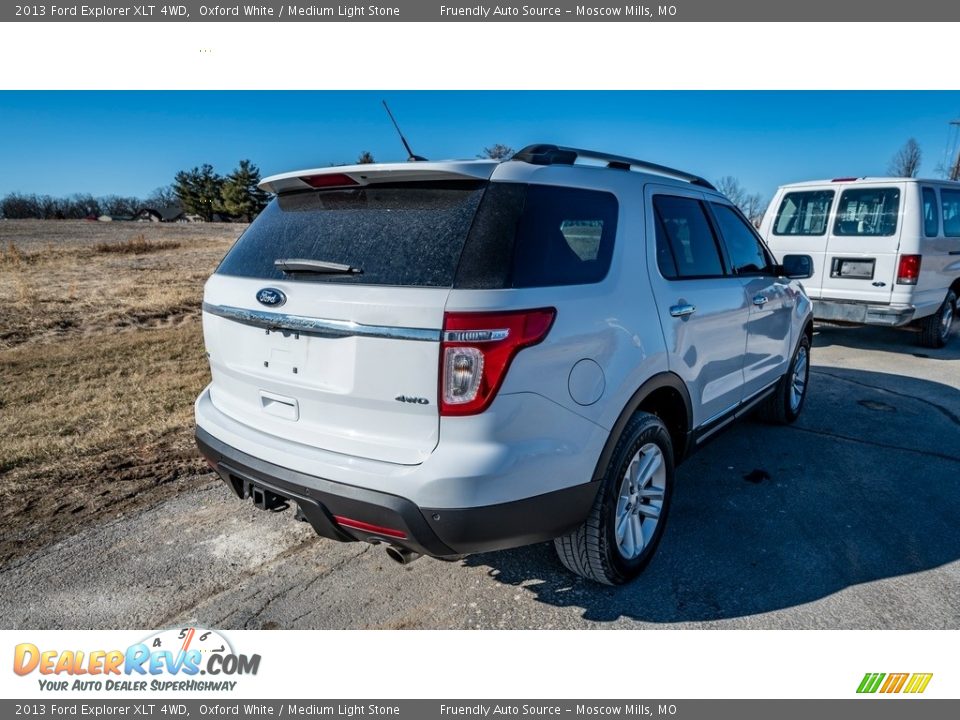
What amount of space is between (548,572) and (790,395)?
3.02 meters

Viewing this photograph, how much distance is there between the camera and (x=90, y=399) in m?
5.38

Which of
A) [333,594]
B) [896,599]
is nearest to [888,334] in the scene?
[896,599]

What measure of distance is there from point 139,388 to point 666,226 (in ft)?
16.5

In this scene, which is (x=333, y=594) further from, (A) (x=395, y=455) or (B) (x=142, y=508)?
(B) (x=142, y=508)

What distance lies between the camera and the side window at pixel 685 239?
3.02 m

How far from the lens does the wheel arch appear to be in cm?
247

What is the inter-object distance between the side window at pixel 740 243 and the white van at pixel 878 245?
11.5 ft

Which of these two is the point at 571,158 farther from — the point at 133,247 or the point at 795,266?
the point at 133,247

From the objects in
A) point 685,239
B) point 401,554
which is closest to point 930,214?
point 685,239

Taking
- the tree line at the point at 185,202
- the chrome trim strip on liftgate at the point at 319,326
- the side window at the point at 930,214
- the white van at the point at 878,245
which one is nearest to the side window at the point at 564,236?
the chrome trim strip on liftgate at the point at 319,326

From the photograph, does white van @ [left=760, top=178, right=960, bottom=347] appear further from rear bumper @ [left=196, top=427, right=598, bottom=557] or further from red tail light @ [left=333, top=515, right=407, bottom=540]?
red tail light @ [left=333, top=515, right=407, bottom=540]

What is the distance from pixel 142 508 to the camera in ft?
11.4

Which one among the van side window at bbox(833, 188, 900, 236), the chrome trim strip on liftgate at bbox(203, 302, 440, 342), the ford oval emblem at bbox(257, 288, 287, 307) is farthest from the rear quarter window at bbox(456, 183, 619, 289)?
the van side window at bbox(833, 188, 900, 236)

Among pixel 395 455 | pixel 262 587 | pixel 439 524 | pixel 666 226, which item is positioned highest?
pixel 666 226
